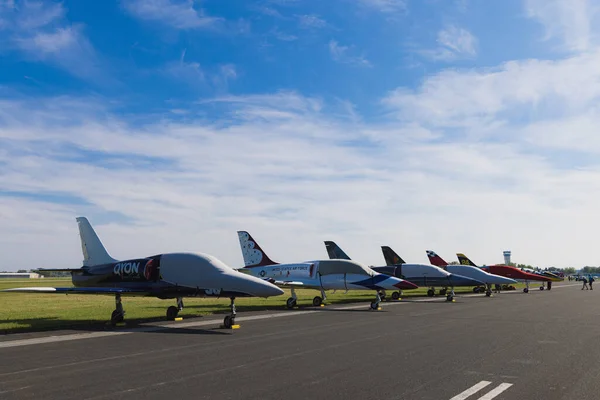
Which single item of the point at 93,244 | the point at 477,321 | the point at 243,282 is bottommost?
the point at 477,321

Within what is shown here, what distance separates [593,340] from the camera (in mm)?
14938

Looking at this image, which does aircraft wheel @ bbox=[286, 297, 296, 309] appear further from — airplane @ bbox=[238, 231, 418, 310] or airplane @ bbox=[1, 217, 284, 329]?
airplane @ bbox=[1, 217, 284, 329]

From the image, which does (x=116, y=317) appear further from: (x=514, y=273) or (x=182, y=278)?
(x=514, y=273)

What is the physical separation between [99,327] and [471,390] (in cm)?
1435

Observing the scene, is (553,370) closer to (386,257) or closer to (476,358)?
(476,358)

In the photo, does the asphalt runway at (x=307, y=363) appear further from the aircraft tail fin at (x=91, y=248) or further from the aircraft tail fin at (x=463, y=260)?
the aircraft tail fin at (x=463, y=260)

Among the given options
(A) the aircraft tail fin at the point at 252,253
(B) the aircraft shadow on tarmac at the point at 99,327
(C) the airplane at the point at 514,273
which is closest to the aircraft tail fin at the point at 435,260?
(C) the airplane at the point at 514,273

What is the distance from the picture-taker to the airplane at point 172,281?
18422 mm

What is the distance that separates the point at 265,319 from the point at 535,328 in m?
10.5

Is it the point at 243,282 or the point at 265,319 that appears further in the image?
the point at 265,319

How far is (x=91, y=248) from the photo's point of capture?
25078 mm

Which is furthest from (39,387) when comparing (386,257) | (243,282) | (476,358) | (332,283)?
(386,257)

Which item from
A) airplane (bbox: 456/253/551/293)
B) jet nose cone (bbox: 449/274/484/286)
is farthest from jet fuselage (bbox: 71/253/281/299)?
airplane (bbox: 456/253/551/293)

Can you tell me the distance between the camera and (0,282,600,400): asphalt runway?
329 inches
